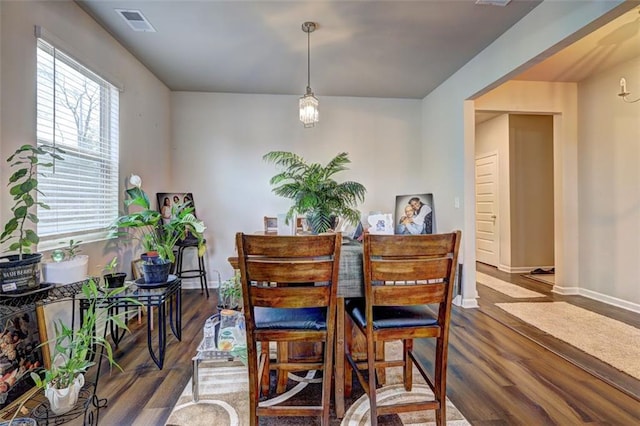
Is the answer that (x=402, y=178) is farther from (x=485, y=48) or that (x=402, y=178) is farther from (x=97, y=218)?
(x=97, y=218)

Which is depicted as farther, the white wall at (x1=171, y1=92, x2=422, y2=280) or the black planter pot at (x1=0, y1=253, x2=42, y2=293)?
the white wall at (x1=171, y1=92, x2=422, y2=280)

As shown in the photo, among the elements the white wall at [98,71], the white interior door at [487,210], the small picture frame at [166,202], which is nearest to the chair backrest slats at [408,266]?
the white wall at [98,71]

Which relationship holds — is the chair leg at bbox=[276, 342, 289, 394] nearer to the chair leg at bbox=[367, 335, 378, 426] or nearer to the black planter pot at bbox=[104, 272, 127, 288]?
the chair leg at bbox=[367, 335, 378, 426]

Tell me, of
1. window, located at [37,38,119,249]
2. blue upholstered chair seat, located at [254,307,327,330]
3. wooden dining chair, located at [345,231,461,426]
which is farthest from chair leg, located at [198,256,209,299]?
wooden dining chair, located at [345,231,461,426]

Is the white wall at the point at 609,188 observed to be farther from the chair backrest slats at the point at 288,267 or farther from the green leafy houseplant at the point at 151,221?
the green leafy houseplant at the point at 151,221

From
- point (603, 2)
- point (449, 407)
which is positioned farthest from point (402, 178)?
point (449, 407)

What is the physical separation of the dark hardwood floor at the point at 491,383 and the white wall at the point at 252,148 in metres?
1.83

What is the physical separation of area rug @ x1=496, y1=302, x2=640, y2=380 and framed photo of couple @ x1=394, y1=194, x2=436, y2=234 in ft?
4.17

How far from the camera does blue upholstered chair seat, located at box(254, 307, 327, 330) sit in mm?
1453

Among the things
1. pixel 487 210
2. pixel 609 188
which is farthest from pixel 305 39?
pixel 487 210

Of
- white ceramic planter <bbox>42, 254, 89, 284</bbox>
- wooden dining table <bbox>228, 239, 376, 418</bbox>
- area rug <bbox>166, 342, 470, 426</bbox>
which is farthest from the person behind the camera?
white ceramic planter <bbox>42, 254, 89, 284</bbox>

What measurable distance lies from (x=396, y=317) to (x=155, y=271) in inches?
70.2

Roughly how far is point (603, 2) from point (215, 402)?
132 inches

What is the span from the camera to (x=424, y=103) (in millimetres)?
4633
